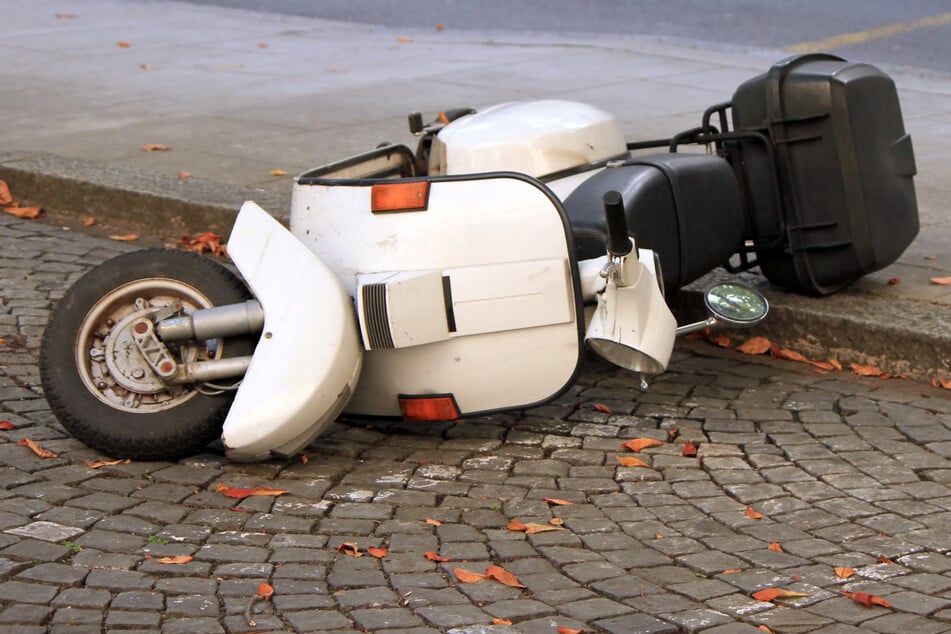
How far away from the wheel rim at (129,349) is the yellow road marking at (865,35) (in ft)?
24.4

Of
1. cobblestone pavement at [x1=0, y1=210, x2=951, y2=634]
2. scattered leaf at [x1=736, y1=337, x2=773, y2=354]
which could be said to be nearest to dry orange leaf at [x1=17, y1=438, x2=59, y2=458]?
cobblestone pavement at [x1=0, y1=210, x2=951, y2=634]

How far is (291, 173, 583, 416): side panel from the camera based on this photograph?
404cm

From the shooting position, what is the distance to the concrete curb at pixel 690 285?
190 inches

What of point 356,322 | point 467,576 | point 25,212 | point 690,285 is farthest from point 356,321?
point 25,212

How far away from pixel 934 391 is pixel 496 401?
5.09 ft

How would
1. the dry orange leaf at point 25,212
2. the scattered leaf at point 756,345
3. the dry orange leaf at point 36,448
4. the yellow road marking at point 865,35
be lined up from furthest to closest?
the yellow road marking at point 865,35
the dry orange leaf at point 25,212
the scattered leaf at point 756,345
the dry orange leaf at point 36,448

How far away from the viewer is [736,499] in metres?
3.91

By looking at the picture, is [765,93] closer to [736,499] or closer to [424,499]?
[736,499]

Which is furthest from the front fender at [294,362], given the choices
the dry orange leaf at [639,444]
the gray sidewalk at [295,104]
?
the gray sidewalk at [295,104]

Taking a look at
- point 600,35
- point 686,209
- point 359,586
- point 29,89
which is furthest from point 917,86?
point 359,586

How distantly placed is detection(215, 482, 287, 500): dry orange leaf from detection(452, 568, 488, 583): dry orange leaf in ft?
2.30

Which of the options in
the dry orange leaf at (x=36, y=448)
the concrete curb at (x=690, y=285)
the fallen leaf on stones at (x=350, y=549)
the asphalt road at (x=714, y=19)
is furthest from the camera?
the asphalt road at (x=714, y=19)

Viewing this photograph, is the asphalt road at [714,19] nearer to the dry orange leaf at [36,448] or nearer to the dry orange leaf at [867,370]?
the dry orange leaf at [867,370]

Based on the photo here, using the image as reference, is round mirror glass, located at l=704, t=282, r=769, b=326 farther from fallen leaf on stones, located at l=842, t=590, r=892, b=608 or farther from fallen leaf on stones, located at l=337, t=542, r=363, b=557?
fallen leaf on stones, located at l=337, t=542, r=363, b=557
